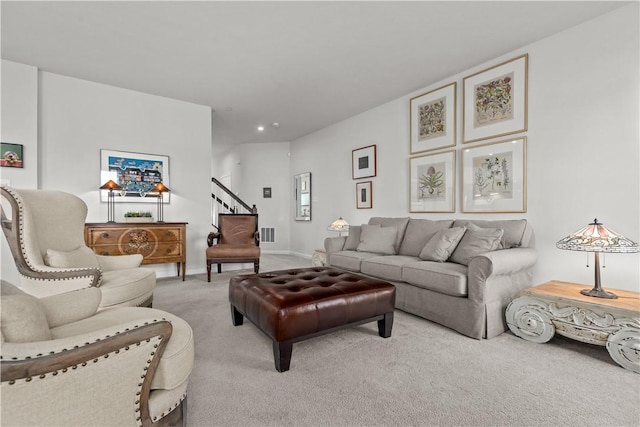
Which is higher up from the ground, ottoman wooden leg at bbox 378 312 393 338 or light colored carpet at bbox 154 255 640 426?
ottoman wooden leg at bbox 378 312 393 338

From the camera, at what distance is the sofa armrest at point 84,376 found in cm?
77

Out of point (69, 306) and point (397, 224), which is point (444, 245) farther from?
point (69, 306)

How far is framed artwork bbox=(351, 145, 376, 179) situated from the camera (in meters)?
4.73

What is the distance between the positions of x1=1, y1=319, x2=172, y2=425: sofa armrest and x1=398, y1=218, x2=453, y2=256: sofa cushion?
9.40 feet

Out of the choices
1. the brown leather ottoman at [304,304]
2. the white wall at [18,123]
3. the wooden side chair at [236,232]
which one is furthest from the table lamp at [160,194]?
the brown leather ottoman at [304,304]

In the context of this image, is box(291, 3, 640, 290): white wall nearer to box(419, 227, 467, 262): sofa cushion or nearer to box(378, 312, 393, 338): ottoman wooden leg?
box(419, 227, 467, 262): sofa cushion

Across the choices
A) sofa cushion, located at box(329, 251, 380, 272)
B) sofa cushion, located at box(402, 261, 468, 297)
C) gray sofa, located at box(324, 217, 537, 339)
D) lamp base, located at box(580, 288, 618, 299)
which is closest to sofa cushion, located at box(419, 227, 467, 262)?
gray sofa, located at box(324, 217, 537, 339)

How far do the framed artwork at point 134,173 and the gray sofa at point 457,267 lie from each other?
2988mm

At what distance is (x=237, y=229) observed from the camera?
190 inches

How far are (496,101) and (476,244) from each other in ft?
5.46

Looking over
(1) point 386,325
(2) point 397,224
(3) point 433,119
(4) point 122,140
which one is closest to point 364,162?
(3) point 433,119

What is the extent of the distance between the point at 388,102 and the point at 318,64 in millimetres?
1518

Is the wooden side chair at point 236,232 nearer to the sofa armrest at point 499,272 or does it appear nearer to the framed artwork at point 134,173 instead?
the framed artwork at point 134,173

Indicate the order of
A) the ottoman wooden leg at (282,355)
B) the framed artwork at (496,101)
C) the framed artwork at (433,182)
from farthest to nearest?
the framed artwork at (433,182) < the framed artwork at (496,101) < the ottoman wooden leg at (282,355)
